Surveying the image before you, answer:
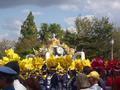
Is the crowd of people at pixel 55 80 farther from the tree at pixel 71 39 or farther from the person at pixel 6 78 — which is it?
the tree at pixel 71 39

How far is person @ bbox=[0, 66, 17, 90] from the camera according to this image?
5.83m

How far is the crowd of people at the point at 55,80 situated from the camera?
5.91 metres

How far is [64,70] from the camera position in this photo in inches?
794

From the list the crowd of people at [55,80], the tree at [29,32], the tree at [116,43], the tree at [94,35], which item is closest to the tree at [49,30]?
the tree at [29,32]

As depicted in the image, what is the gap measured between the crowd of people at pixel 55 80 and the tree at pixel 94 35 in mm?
49629

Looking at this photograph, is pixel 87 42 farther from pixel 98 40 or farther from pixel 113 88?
pixel 113 88

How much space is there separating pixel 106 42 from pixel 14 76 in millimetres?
70269

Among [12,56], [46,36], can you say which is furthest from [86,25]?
[12,56]

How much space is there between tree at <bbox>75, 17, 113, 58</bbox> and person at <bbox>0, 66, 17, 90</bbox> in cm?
6229

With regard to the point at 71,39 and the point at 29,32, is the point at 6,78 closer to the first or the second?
the point at 71,39

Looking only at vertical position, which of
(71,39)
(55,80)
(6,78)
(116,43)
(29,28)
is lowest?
(116,43)

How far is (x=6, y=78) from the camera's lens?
5.89 metres

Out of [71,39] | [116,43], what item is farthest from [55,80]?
[116,43]

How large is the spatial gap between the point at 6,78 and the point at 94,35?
7361 cm
